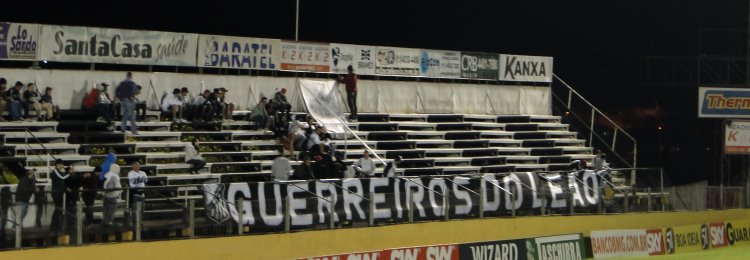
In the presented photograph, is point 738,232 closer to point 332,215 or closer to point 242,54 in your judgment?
point 242,54

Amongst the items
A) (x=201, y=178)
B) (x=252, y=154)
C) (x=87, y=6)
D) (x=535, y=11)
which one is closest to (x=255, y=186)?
(x=201, y=178)

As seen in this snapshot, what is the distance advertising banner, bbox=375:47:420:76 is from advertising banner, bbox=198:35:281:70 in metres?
4.11

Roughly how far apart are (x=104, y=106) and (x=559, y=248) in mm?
10010

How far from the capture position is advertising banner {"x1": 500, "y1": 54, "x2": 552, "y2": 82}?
4022cm

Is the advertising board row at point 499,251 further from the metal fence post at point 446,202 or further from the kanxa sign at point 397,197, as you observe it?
A: the metal fence post at point 446,202

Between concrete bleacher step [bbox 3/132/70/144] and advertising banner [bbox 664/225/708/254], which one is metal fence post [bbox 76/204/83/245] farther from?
advertising banner [bbox 664/225/708/254]

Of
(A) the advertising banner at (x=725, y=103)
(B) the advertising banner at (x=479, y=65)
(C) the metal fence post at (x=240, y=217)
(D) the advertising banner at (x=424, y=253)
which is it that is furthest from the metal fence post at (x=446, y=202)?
(A) the advertising banner at (x=725, y=103)

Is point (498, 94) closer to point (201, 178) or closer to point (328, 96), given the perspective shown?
point (328, 96)

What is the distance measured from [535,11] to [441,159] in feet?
64.1

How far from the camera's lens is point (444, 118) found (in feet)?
123

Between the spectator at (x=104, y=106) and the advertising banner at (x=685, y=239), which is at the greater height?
the spectator at (x=104, y=106)

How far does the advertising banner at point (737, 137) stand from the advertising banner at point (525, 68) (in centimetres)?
574

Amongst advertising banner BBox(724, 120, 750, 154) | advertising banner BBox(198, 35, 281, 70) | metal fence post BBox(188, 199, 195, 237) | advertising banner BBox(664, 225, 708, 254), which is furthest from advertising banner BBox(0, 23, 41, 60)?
advertising banner BBox(724, 120, 750, 154)

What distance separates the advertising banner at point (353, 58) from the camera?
35031 mm
